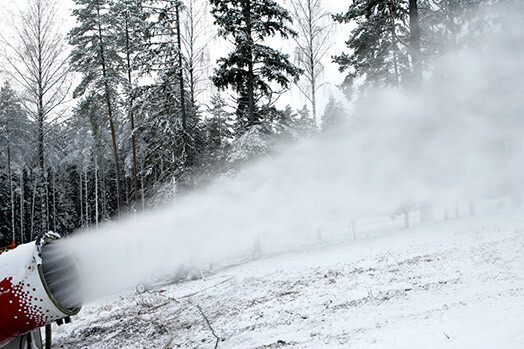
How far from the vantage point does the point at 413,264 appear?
7176mm

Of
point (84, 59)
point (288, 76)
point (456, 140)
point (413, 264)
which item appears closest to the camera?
point (413, 264)

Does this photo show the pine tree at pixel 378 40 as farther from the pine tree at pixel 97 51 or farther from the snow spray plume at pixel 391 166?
the pine tree at pixel 97 51

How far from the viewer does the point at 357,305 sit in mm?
5508

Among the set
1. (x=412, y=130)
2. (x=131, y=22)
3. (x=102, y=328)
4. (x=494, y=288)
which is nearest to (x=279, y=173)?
(x=412, y=130)

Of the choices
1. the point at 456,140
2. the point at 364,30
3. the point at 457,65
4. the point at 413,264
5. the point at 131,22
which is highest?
the point at 131,22

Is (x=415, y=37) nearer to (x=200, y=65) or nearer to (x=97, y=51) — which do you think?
(x=200, y=65)

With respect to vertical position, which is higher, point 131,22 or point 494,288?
point 131,22

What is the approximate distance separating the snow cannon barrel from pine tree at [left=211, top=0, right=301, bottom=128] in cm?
1061

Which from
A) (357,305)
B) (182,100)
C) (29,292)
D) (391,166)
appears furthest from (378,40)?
(29,292)

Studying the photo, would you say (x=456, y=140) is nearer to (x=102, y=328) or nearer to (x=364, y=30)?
(x=364, y=30)

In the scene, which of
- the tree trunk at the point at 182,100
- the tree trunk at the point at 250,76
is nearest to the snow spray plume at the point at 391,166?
the tree trunk at the point at 182,100

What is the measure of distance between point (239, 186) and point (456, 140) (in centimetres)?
973

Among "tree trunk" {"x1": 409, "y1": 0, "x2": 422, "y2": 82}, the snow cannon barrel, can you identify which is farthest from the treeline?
the snow cannon barrel

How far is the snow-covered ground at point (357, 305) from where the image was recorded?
4051mm
